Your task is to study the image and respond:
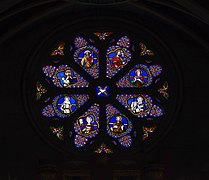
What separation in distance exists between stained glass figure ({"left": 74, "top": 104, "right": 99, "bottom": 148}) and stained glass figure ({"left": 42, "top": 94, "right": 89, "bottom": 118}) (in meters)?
0.37

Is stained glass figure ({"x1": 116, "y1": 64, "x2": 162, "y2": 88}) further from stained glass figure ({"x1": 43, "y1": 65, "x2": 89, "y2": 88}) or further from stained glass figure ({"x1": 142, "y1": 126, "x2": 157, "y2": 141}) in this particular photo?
stained glass figure ({"x1": 142, "y1": 126, "x2": 157, "y2": 141})

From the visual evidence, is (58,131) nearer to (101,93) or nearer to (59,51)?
(101,93)

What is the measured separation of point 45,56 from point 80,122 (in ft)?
7.82

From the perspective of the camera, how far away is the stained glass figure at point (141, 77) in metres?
23.0

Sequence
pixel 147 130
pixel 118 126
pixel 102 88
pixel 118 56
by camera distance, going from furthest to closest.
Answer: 1. pixel 118 56
2. pixel 102 88
3. pixel 118 126
4. pixel 147 130

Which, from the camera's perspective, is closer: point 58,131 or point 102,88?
point 58,131

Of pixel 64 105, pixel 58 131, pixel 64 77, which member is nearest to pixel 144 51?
pixel 64 77

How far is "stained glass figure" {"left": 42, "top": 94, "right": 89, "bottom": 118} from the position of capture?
74.1 feet

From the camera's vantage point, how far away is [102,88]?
2300 cm

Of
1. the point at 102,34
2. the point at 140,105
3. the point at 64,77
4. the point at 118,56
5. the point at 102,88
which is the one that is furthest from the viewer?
the point at 102,34

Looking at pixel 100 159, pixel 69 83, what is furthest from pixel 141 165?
pixel 69 83

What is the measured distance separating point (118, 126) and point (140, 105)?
96 centimetres

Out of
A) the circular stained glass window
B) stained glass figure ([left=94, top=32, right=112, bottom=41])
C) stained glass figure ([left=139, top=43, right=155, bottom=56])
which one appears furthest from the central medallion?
stained glass figure ([left=94, top=32, right=112, bottom=41])

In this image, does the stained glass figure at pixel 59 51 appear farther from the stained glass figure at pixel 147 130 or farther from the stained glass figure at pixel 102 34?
the stained glass figure at pixel 147 130
